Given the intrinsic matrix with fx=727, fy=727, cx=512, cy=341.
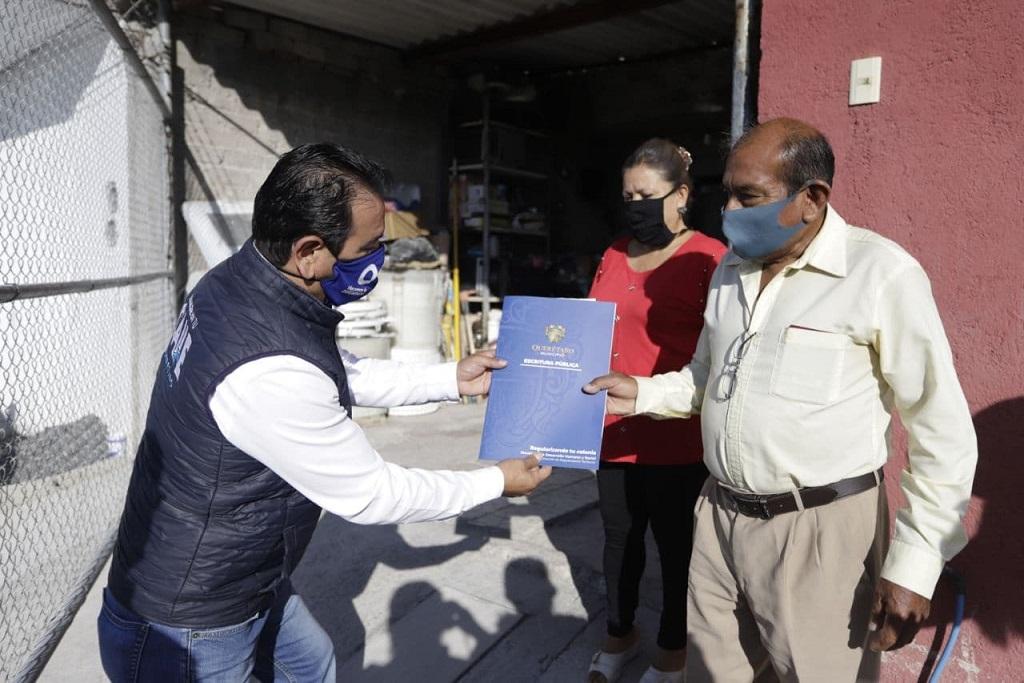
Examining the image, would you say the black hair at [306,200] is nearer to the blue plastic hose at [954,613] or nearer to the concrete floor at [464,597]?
the concrete floor at [464,597]

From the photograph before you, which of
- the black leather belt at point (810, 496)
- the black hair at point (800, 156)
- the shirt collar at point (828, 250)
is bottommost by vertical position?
the black leather belt at point (810, 496)

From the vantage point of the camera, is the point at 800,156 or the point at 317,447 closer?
the point at 317,447

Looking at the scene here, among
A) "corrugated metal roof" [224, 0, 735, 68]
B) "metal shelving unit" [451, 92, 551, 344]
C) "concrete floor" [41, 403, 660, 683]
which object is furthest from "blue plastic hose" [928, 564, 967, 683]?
"metal shelving unit" [451, 92, 551, 344]

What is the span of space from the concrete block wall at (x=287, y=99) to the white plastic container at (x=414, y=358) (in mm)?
1871

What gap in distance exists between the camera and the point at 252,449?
4.91 feet

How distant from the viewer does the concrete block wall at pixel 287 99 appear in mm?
6512

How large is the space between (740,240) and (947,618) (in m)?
1.62

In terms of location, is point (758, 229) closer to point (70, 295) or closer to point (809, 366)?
point (809, 366)

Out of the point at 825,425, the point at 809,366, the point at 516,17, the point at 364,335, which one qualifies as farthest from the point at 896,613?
the point at 516,17

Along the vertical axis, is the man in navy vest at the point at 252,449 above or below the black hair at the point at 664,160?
below

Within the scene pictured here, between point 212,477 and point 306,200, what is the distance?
24.5 inches

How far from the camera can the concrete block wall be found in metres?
6.51

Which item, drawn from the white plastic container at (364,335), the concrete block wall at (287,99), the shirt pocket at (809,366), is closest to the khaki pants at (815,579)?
the shirt pocket at (809,366)

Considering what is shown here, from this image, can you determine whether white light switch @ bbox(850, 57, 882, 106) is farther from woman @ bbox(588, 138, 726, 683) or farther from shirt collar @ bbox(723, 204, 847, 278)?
shirt collar @ bbox(723, 204, 847, 278)
